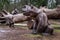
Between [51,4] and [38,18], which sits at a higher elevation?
[38,18]

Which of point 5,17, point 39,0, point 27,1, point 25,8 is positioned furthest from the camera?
point 27,1

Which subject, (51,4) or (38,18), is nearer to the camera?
(38,18)

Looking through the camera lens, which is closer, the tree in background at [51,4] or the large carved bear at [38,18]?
the large carved bear at [38,18]

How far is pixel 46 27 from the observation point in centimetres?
591

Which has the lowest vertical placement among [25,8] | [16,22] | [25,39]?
[16,22]

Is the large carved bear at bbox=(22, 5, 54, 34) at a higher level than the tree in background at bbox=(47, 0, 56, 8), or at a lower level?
higher

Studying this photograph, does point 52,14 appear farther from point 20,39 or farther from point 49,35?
point 20,39

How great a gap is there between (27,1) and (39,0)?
163 cm

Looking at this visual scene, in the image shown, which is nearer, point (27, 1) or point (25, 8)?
point (25, 8)

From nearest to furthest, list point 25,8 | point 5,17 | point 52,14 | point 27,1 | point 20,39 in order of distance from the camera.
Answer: point 20,39
point 25,8
point 5,17
point 52,14
point 27,1

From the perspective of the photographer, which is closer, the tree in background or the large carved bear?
the large carved bear

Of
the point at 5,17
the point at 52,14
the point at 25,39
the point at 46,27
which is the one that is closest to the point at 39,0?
the point at 52,14

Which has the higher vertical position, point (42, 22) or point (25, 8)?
point (25, 8)

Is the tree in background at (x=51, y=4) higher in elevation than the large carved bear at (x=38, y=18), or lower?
lower
